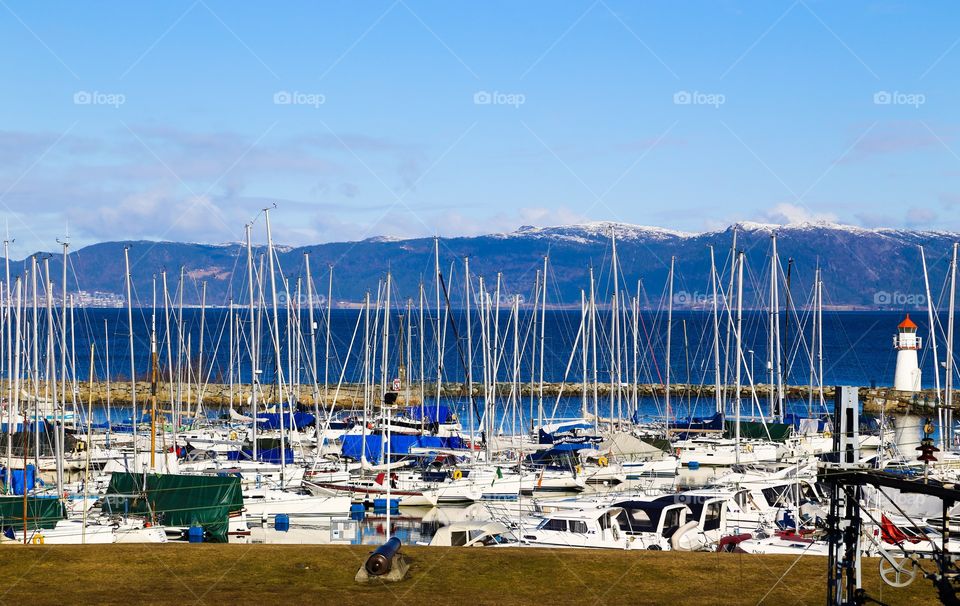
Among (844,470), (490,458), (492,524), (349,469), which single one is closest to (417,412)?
(490,458)

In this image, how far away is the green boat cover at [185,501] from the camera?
28.4m

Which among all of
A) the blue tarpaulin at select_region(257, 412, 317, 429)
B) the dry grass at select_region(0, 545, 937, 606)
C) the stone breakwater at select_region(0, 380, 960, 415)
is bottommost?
the stone breakwater at select_region(0, 380, 960, 415)

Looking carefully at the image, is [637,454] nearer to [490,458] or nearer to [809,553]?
[490,458]

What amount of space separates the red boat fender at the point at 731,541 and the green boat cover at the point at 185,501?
41.9ft

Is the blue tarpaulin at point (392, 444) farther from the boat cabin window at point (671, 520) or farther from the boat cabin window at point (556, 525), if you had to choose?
the boat cabin window at point (671, 520)

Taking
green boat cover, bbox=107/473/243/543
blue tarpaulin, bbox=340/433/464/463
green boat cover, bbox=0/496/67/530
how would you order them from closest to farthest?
green boat cover, bbox=0/496/67/530, green boat cover, bbox=107/473/243/543, blue tarpaulin, bbox=340/433/464/463

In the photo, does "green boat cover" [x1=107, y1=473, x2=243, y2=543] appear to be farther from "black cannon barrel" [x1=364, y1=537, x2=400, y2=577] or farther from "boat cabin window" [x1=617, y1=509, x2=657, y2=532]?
"black cannon barrel" [x1=364, y1=537, x2=400, y2=577]

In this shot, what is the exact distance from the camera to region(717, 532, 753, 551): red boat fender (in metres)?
23.8

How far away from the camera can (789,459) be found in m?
44.1

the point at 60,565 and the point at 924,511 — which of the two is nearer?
the point at 60,565

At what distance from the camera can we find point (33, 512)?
2738 centimetres

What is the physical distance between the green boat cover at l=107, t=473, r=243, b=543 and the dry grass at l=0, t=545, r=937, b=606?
24.9ft

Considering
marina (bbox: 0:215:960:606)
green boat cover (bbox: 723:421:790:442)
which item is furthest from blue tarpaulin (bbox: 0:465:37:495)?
green boat cover (bbox: 723:421:790:442)

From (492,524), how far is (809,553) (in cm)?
762
